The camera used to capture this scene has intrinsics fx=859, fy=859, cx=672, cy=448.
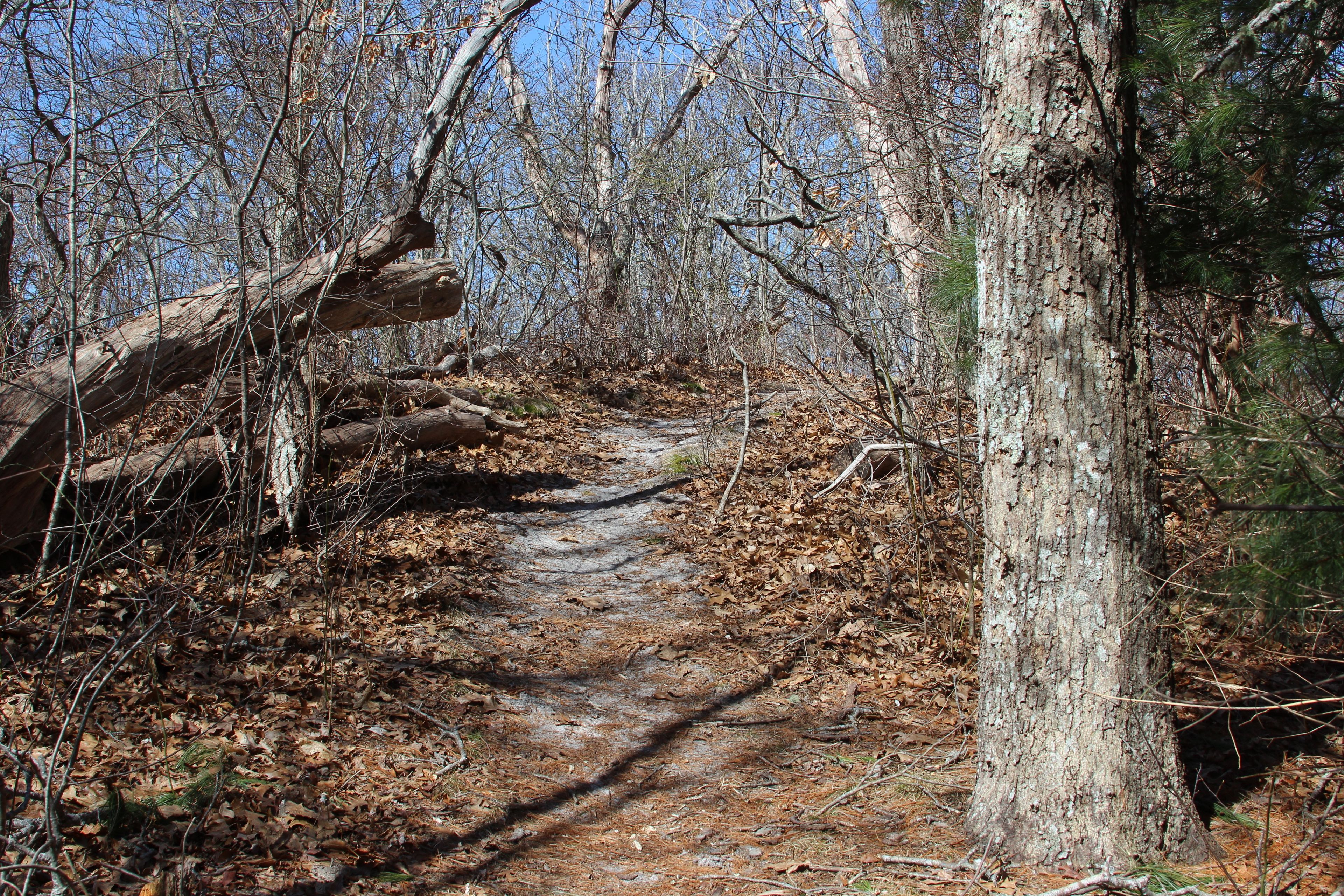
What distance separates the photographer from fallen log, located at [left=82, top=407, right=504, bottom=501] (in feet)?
15.2

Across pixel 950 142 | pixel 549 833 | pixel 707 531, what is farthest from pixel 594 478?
pixel 549 833

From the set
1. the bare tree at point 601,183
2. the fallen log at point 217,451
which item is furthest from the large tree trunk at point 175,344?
the bare tree at point 601,183

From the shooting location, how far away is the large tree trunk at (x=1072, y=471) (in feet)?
9.68

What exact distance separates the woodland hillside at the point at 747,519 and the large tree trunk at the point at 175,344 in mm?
30

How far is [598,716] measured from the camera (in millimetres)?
4566

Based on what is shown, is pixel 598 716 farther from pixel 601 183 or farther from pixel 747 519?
pixel 601 183

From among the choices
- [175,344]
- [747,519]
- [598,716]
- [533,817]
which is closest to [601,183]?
[747,519]

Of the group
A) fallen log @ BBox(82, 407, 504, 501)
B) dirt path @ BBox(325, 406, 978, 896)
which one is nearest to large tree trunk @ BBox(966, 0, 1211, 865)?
dirt path @ BBox(325, 406, 978, 896)

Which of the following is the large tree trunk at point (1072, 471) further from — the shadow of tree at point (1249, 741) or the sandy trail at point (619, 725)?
the sandy trail at point (619, 725)

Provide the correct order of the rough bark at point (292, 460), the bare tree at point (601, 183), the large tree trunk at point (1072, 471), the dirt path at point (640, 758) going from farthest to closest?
the bare tree at point (601, 183) < the rough bark at point (292, 460) < the dirt path at point (640, 758) < the large tree trunk at point (1072, 471)

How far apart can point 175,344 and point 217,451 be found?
0.95 meters

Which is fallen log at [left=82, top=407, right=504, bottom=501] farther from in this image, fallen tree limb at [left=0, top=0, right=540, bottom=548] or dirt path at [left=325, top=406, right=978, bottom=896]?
dirt path at [left=325, top=406, right=978, bottom=896]

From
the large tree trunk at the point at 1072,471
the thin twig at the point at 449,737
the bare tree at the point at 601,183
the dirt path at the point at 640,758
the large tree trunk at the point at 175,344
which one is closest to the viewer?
the large tree trunk at the point at 1072,471

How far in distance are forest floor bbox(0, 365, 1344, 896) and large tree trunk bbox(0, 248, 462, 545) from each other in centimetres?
76
